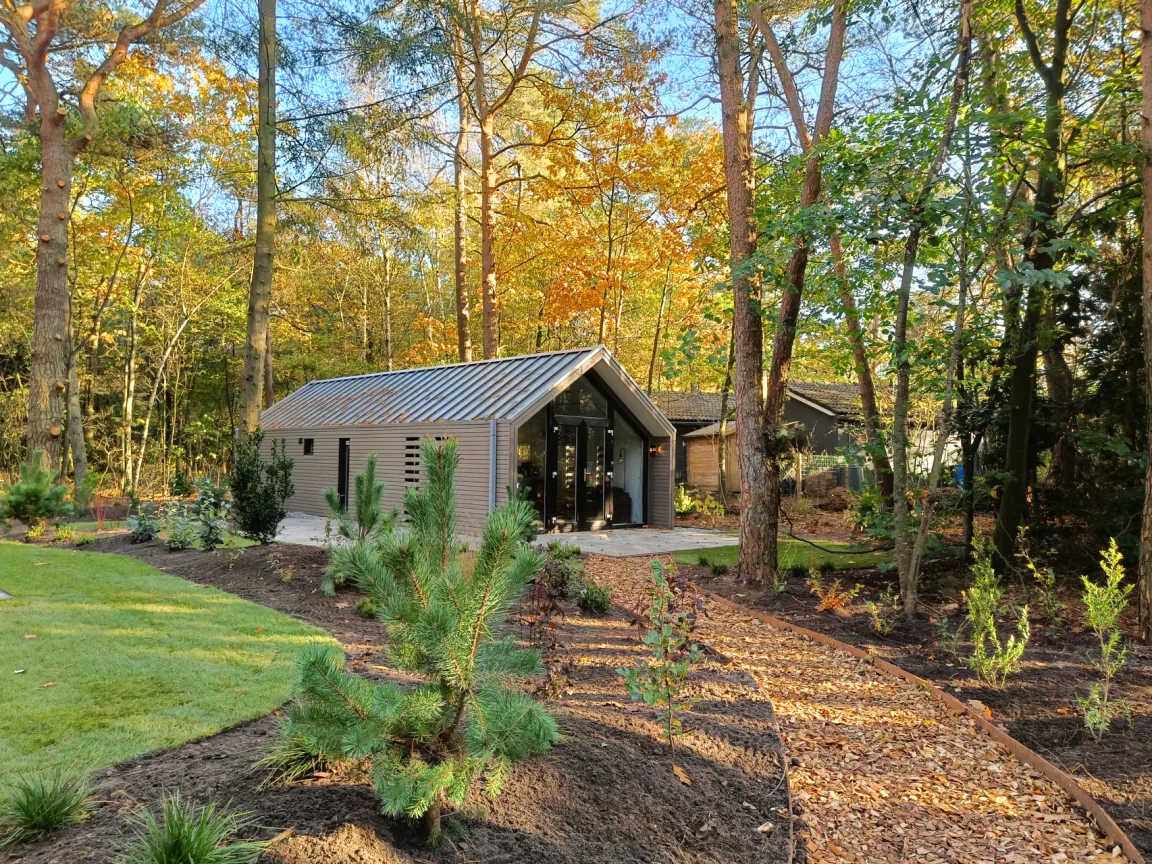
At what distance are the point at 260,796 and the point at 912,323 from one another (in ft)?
24.2

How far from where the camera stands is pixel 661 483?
49.9 feet

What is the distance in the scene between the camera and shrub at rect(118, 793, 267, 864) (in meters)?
1.87

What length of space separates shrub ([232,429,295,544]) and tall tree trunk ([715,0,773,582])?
5.58m

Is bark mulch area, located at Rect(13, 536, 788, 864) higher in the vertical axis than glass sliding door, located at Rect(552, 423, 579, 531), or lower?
lower

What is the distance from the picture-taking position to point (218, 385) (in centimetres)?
2692

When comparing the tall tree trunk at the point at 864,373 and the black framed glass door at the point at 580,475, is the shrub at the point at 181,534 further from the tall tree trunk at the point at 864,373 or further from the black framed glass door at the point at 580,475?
the tall tree trunk at the point at 864,373

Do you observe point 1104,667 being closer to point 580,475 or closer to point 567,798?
point 567,798

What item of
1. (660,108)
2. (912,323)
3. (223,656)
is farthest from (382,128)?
(223,656)

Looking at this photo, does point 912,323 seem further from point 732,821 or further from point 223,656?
point 223,656

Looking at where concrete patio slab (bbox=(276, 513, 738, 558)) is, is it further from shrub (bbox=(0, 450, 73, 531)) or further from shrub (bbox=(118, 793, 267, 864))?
shrub (bbox=(118, 793, 267, 864))

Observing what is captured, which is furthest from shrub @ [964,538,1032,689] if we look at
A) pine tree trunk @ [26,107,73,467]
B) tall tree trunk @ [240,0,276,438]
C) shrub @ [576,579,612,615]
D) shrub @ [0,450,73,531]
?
pine tree trunk @ [26,107,73,467]

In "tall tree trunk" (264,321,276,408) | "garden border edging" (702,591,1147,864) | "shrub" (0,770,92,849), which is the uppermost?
"tall tree trunk" (264,321,276,408)

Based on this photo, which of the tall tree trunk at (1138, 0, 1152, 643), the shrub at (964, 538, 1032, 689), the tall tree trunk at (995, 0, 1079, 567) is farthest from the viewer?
the tall tree trunk at (995, 0, 1079, 567)

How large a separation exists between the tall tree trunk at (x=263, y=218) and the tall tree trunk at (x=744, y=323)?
22.1ft
